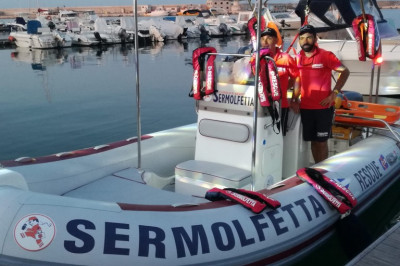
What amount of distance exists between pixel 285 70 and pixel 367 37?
1.61 metres

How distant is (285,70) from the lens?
441 centimetres

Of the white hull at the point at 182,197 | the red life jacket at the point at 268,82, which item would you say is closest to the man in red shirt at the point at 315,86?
the white hull at the point at 182,197

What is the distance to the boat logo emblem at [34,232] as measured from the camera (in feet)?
8.90

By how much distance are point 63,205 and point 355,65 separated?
8472mm

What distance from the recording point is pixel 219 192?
3.50 meters

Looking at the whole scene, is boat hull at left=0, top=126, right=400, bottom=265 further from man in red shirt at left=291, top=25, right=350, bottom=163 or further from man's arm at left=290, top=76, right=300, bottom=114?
man's arm at left=290, top=76, right=300, bottom=114

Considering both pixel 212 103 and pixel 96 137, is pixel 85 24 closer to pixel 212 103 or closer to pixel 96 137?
pixel 96 137

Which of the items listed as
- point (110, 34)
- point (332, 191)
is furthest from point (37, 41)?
point (332, 191)

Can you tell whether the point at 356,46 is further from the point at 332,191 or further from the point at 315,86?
the point at 332,191

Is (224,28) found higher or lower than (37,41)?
higher

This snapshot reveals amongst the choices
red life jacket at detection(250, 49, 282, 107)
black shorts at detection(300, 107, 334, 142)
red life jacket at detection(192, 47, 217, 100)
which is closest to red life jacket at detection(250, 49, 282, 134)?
red life jacket at detection(250, 49, 282, 107)

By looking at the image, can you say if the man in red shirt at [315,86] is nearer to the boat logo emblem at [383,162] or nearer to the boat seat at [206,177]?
the boat logo emblem at [383,162]

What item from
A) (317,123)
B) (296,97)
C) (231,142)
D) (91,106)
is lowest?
(91,106)

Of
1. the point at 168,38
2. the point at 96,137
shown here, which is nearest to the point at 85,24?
the point at 168,38
